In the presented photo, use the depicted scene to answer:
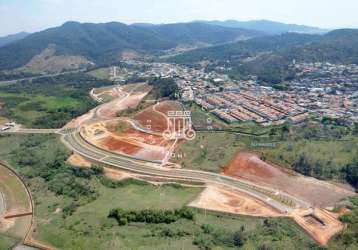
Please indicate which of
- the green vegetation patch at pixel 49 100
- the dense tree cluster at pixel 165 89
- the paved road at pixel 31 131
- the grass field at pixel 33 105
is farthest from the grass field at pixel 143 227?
the dense tree cluster at pixel 165 89

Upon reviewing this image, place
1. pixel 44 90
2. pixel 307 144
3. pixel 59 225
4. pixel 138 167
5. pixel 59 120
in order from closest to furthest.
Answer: pixel 59 225
pixel 138 167
pixel 307 144
pixel 59 120
pixel 44 90

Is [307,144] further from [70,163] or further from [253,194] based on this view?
[70,163]

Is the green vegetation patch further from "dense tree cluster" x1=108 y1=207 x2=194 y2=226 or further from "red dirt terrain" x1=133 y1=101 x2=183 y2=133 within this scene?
"dense tree cluster" x1=108 y1=207 x2=194 y2=226

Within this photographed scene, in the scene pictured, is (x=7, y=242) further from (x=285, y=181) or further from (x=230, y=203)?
(x=285, y=181)

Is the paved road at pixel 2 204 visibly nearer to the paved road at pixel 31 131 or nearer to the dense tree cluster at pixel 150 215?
the dense tree cluster at pixel 150 215

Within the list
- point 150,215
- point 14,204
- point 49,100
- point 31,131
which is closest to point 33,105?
point 49,100

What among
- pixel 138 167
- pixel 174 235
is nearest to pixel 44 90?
pixel 138 167

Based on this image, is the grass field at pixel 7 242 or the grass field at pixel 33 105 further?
the grass field at pixel 33 105
